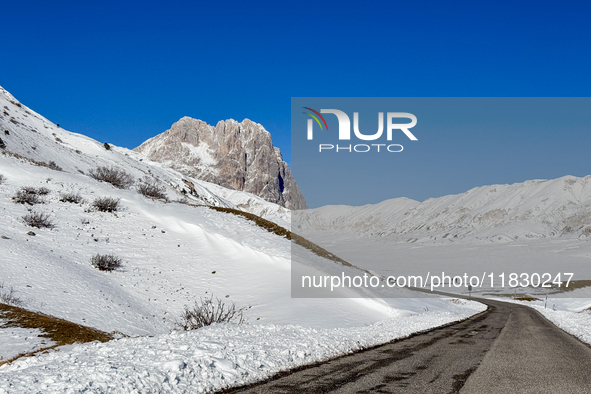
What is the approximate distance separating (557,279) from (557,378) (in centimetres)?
8537

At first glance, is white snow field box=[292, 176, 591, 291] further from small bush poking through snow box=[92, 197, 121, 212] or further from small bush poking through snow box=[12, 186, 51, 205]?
small bush poking through snow box=[12, 186, 51, 205]

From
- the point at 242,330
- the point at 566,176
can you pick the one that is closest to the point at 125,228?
the point at 242,330

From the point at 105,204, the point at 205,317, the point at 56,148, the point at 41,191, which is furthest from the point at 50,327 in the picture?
the point at 56,148

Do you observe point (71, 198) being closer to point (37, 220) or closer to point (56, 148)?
point (37, 220)

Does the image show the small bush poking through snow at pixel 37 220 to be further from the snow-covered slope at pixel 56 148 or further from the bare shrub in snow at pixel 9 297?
the snow-covered slope at pixel 56 148

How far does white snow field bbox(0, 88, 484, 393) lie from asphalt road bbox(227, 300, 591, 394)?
2.27 feet

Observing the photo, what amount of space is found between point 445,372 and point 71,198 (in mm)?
25135

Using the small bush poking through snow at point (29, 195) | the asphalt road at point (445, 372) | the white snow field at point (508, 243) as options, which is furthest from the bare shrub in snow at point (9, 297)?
the white snow field at point (508, 243)

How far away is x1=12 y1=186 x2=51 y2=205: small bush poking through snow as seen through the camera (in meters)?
23.8

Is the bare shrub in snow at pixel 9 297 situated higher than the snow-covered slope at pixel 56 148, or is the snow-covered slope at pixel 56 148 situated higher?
the snow-covered slope at pixel 56 148

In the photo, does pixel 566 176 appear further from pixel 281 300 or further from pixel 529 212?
pixel 281 300

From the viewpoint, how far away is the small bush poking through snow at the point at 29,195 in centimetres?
2375

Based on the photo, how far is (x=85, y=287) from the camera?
16000 mm

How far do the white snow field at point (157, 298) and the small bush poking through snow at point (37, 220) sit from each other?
29cm
